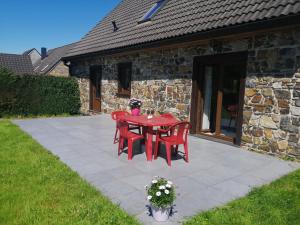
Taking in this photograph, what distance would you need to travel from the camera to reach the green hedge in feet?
36.7

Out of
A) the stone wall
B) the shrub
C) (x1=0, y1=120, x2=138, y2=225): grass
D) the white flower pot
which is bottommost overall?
(x1=0, y1=120, x2=138, y2=225): grass

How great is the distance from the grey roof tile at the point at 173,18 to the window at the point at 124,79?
943 mm

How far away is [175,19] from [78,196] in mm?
6747

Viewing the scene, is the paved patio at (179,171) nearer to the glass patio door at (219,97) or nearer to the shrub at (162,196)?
the shrub at (162,196)

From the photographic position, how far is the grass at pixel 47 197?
3096 mm

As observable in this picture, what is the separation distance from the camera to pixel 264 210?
3.38 meters

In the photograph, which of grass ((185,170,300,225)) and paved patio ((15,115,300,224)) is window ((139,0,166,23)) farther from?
grass ((185,170,300,225))

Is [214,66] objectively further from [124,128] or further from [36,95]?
[36,95]

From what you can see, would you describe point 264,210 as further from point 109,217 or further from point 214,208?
point 109,217

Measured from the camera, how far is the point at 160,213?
10.1 feet

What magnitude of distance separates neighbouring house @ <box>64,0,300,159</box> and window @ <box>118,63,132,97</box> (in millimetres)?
41

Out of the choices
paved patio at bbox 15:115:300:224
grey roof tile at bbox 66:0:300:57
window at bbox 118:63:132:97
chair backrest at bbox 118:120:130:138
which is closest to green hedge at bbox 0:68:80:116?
grey roof tile at bbox 66:0:300:57

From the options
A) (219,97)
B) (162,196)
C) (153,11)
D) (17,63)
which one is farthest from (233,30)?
(17,63)

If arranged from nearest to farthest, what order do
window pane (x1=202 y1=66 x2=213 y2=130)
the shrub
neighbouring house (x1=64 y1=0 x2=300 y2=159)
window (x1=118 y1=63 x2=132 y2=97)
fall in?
the shrub < neighbouring house (x1=64 y1=0 x2=300 y2=159) < window pane (x1=202 y1=66 x2=213 y2=130) < window (x1=118 y1=63 x2=132 y2=97)
